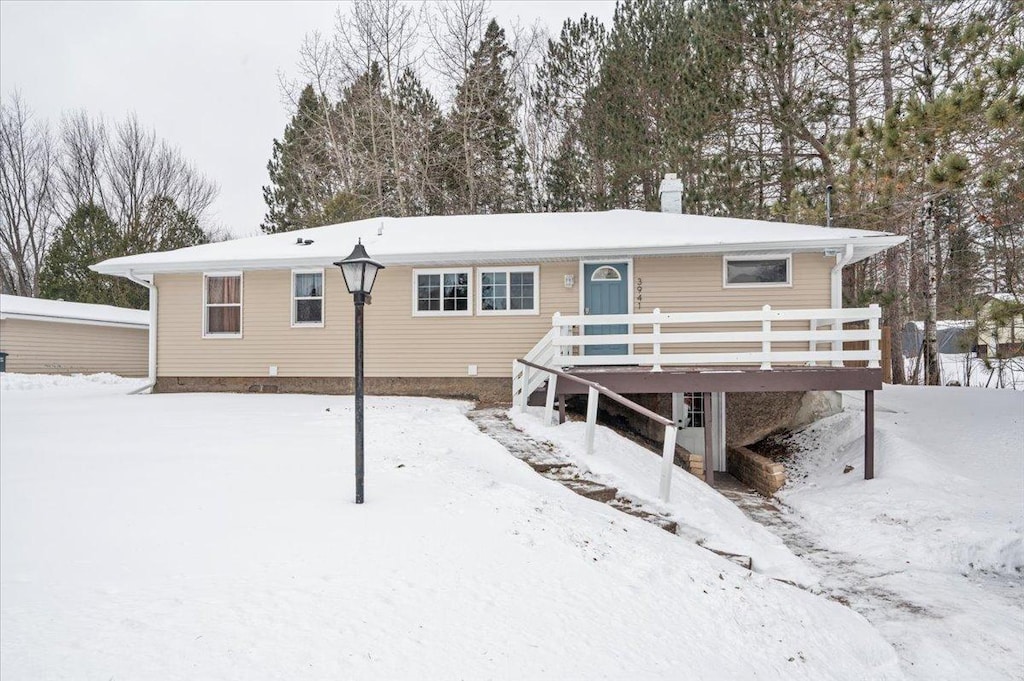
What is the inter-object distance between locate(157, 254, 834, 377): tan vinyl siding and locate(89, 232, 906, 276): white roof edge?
1.12ft

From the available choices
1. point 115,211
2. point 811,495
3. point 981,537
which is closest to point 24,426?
point 811,495

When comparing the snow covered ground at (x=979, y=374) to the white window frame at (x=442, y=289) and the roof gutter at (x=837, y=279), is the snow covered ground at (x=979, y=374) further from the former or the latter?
A: the white window frame at (x=442, y=289)

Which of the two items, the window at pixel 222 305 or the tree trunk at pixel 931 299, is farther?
the tree trunk at pixel 931 299

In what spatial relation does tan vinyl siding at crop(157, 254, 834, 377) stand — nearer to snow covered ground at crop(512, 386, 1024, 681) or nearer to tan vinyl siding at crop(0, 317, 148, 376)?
snow covered ground at crop(512, 386, 1024, 681)

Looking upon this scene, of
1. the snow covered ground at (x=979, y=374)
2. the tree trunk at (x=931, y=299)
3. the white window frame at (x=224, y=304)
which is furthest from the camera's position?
the snow covered ground at (x=979, y=374)

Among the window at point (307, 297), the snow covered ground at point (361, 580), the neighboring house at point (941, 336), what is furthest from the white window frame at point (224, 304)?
the neighboring house at point (941, 336)

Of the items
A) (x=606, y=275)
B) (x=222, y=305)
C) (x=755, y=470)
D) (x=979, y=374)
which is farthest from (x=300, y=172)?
(x=979, y=374)

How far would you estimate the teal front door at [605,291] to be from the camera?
11875mm

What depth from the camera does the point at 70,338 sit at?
22234mm

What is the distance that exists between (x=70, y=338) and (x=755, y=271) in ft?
76.6

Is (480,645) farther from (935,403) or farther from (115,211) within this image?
(115,211)

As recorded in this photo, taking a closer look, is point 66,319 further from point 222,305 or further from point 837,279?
point 837,279

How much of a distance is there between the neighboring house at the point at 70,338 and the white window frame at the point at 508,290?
1712cm

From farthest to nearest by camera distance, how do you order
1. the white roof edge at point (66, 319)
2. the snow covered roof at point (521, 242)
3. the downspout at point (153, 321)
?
1. the white roof edge at point (66, 319)
2. the downspout at point (153, 321)
3. the snow covered roof at point (521, 242)
